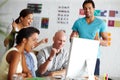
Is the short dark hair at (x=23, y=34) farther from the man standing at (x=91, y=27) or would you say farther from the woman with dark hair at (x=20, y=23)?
the man standing at (x=91, y=27)

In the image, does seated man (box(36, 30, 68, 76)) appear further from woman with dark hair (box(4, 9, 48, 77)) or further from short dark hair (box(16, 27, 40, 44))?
short dark hair (box(16, 27, 40, 44))

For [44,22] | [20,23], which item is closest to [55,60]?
[44,22]

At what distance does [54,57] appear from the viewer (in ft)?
10.6

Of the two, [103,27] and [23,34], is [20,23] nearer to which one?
[23,34]

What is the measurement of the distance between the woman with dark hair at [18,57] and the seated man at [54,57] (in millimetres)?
289

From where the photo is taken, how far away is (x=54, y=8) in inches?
132

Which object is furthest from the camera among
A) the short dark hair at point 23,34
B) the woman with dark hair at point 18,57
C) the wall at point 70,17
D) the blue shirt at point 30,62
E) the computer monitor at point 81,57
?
the wall at point 70,17

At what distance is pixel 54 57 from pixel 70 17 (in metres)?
0.59

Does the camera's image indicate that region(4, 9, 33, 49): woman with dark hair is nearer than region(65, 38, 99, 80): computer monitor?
No

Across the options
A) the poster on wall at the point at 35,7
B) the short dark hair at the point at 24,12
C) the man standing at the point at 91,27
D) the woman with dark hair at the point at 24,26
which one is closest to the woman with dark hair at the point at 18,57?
the woman with dark hair at the point at 24,26

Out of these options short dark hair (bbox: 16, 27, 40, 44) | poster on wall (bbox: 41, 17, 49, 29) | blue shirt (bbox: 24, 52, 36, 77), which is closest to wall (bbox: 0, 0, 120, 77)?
poster on wall (bbox: 41, 17, 49, 29)

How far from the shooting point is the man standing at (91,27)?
3.21m

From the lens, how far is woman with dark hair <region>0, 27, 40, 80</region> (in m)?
2.31

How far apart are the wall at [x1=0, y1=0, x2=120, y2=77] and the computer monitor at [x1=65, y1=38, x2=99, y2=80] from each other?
116 centimetres
